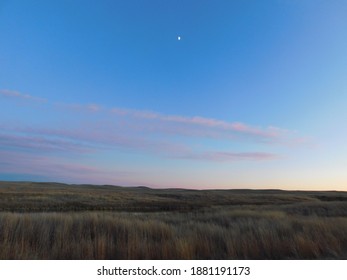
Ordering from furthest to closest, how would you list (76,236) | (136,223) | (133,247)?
(136,223) → (76,236) → (133,247)

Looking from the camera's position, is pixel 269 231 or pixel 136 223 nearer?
pixel 269 231

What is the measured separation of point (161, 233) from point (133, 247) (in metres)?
2.13

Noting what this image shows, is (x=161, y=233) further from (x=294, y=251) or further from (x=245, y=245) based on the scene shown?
(x=294, y=251)

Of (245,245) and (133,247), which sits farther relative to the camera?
(245,245)

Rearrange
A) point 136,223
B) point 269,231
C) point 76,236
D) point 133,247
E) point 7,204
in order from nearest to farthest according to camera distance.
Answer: point 133,247, point 76,236, point 269,231, point 136,223, point 7,204

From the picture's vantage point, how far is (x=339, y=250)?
8.50 m

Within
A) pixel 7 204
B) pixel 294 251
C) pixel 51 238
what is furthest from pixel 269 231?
pixel 7 204

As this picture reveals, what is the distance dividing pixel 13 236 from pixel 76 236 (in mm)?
1661

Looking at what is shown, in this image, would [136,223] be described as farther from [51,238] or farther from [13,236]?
[13,236]

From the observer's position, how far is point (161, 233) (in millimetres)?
10094

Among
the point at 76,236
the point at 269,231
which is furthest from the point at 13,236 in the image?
the point at 269,231
